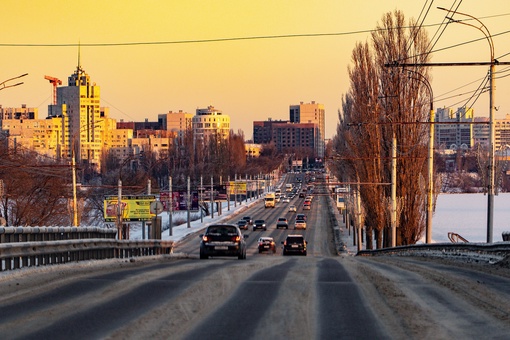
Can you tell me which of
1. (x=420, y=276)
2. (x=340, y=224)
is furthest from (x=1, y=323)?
(x=340, y=224)

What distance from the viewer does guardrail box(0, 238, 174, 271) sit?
56.4 ft

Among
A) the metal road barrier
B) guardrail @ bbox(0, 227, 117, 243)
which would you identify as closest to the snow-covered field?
the metal road barrier

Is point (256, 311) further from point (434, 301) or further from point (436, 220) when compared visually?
point (436, 220)

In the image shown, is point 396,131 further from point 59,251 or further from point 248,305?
point 248,305

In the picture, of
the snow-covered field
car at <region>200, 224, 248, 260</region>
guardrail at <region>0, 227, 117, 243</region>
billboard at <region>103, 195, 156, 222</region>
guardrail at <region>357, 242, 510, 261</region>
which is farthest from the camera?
the snow-covered field

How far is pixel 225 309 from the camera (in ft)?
39.6

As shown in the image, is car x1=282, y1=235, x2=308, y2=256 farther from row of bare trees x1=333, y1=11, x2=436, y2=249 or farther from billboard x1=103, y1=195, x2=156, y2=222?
billboard x1=103, y1=195, x2=156, y2=222

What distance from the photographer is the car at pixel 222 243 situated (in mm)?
32750

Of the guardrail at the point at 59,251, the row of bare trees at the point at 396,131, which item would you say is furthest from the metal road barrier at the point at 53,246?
the row of bare trees at the point at 396,131

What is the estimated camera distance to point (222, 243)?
32.8 metres

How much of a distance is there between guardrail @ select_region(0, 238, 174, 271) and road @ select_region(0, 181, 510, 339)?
0.54m

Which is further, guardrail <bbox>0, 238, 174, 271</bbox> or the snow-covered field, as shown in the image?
the snow-covered field

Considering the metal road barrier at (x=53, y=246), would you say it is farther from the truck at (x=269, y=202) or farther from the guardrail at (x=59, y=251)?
the truck at (x=269, y=202)

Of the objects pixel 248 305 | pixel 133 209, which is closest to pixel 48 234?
pixel 248 305
